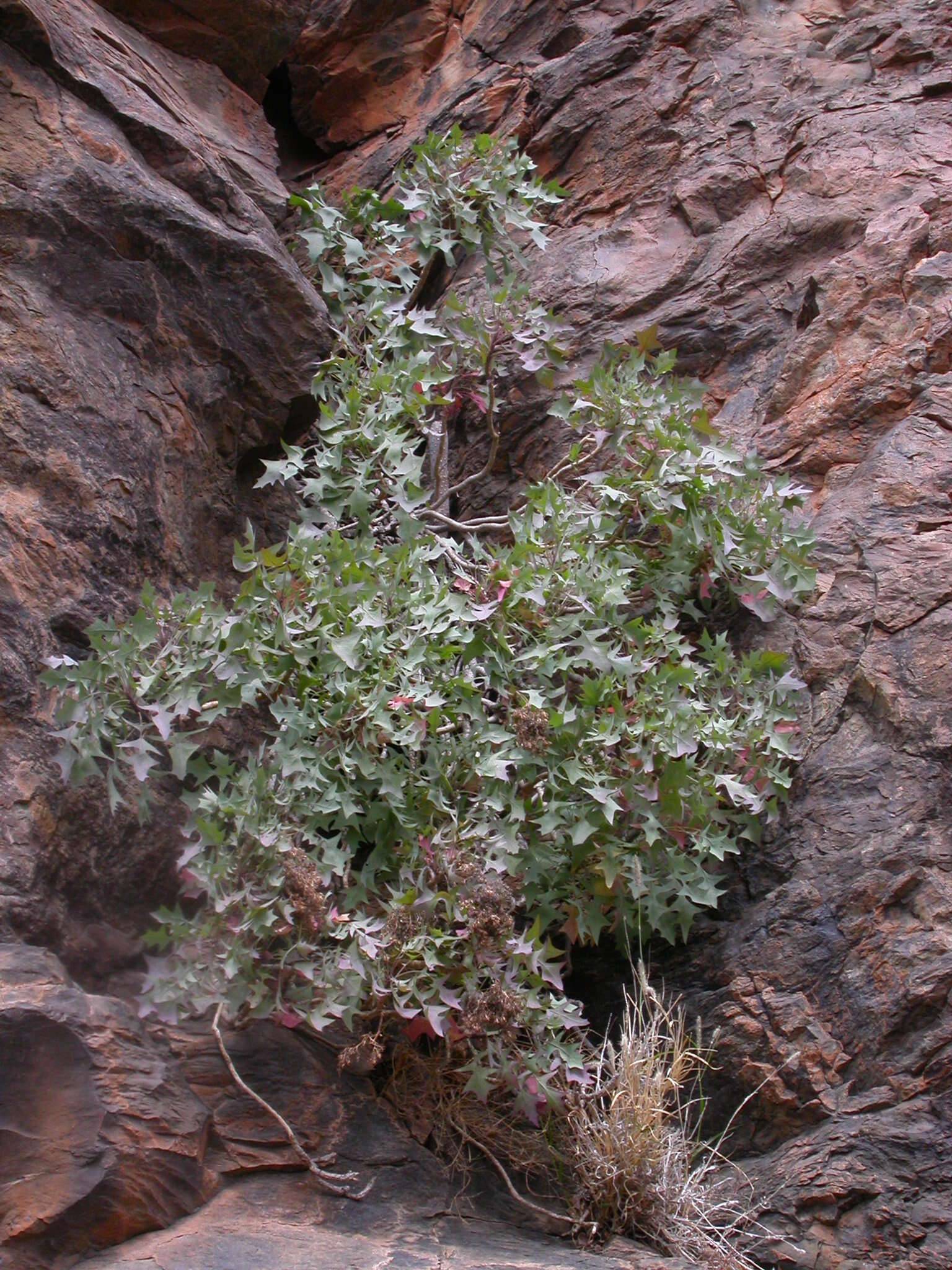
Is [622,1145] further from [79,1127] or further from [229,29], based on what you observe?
[229,29]

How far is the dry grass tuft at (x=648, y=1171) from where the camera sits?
2.72m

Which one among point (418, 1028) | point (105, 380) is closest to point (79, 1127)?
point (418, 1028)

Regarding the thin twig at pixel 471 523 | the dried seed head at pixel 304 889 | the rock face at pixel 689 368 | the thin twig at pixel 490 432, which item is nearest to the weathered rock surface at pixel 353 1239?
the rock face at pixel 689 368

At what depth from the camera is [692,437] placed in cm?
372

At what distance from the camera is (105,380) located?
3438mm

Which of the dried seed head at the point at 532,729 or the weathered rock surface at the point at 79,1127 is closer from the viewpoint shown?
the weathered rock surface at the point at 79,1127

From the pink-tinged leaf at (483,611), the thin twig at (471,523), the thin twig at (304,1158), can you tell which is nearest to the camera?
the thin twig at (304,1158)

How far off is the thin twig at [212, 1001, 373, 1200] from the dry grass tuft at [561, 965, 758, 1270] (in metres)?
0.52

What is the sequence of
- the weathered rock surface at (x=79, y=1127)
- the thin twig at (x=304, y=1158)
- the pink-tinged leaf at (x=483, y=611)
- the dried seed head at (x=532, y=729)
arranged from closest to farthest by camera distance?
1. the weathered rock surface at (x=79, y=1127)
2. the thin twig at (x=304, y=1158)
3. the dried seed head at (x=532, y=729)
4. the pink-tinged leaf at (x=483, y=611)

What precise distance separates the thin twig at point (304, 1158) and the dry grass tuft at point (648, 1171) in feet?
1.72

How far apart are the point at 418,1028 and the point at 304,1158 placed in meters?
0.39

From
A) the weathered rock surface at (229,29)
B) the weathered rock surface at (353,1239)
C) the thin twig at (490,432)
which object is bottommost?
the weathered rock surface at (353,1239)

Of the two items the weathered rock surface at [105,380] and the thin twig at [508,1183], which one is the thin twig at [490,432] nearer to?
the weathered rock surface at [105,380]

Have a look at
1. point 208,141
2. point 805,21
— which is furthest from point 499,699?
point 805,21
